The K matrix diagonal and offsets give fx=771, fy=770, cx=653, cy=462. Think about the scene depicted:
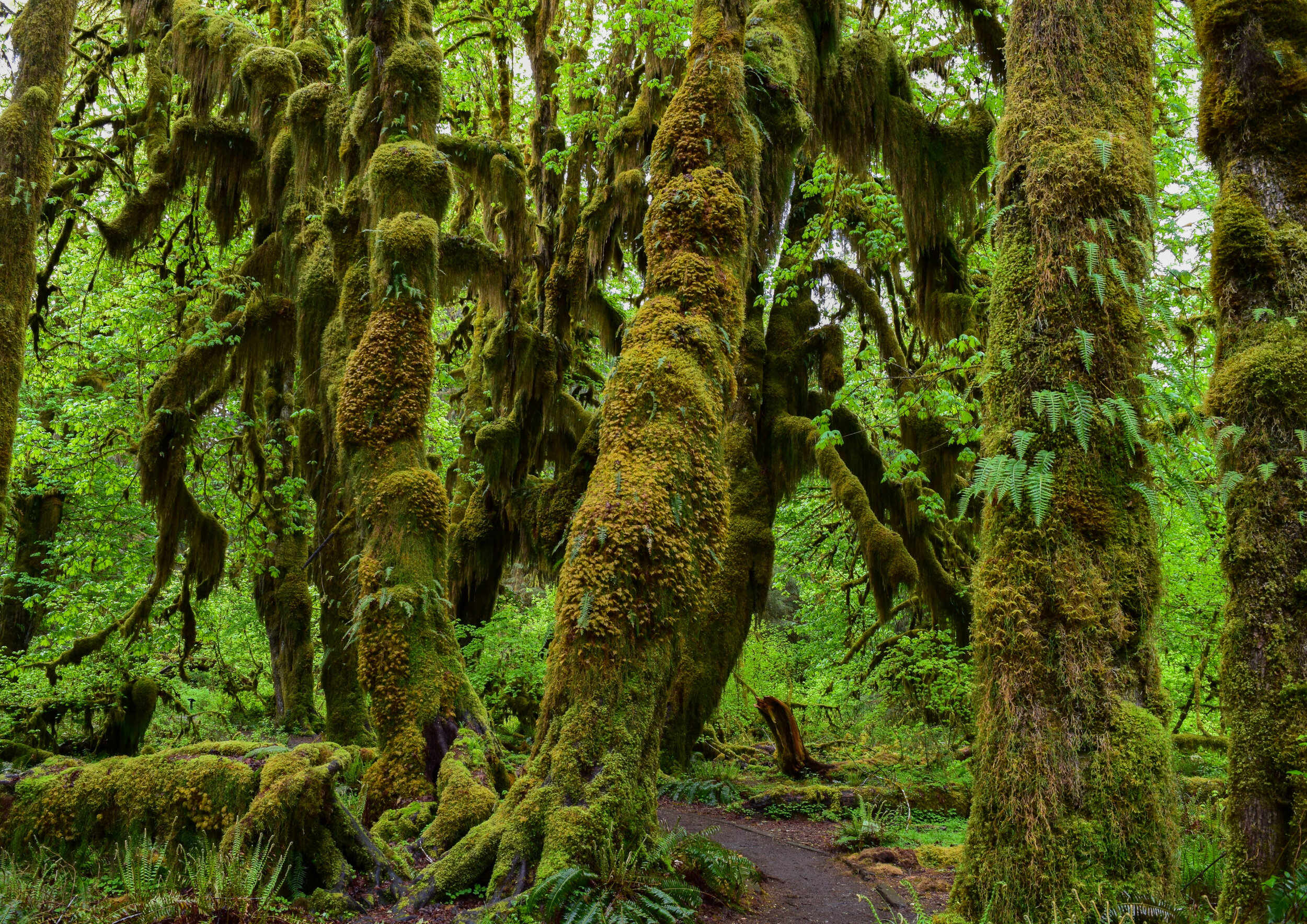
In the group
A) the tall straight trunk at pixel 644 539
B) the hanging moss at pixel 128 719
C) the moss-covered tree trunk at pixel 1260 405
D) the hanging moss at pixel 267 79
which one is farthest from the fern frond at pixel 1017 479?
the hanging moss at pixel 128 719

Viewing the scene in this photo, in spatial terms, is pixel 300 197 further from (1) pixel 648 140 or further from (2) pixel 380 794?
(2) pixel 380 794

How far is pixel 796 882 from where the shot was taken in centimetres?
639

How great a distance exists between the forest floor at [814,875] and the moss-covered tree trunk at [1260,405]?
1844mm

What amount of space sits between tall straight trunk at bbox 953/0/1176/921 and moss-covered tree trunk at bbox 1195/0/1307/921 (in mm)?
948

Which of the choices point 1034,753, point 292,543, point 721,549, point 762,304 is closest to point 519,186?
point 762,304

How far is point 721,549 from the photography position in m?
5.46

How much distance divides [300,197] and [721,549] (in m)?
8.46

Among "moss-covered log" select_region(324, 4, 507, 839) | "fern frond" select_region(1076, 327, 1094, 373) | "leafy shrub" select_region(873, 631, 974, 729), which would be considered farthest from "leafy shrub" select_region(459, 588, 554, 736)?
"fern frond" select_region(1076, 327, 1094, 373)

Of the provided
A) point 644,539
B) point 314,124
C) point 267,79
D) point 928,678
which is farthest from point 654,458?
point 267,79

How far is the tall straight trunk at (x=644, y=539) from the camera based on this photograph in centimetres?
466

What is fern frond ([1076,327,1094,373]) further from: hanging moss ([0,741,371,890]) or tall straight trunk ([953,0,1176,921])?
hanging moss ([0,741,371,890])

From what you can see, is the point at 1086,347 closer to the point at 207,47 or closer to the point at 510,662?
the point at 510,662

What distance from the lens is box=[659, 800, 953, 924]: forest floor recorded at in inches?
216

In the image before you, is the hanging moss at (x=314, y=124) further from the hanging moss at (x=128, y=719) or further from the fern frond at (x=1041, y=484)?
the fern frond at (x=1041, y=484)
